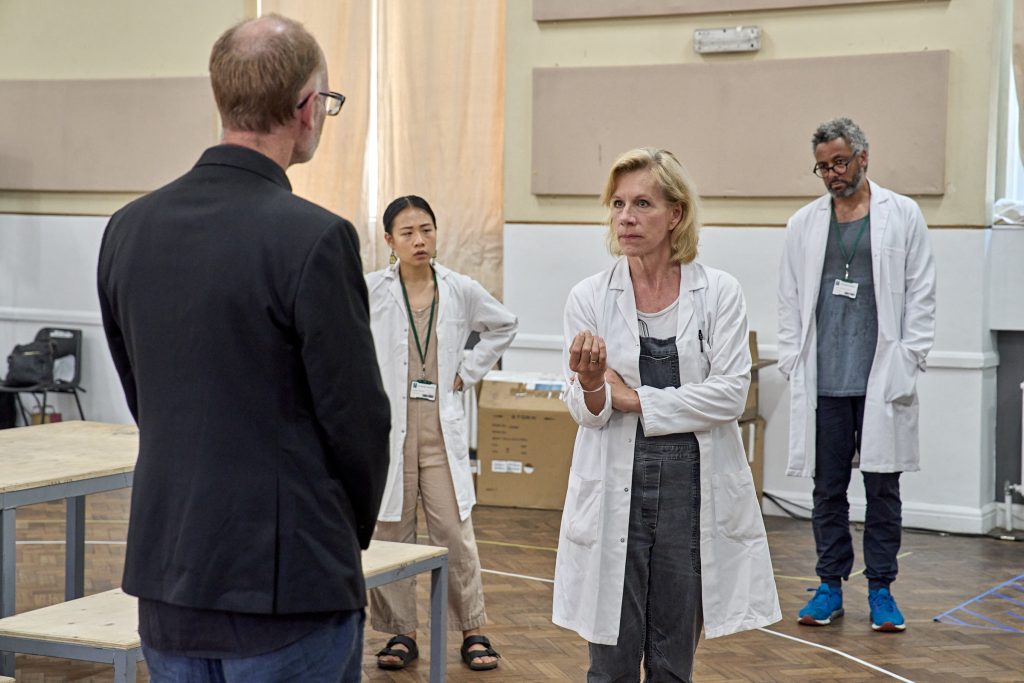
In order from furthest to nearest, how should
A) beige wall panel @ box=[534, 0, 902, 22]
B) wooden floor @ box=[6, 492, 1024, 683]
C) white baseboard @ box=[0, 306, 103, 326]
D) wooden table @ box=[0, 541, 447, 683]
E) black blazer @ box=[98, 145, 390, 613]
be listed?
white baseboard @ box=[0, 306, 103, 326], beige wall panel @ box=[534, 0, 902, 22], wooden floor @ box=[6, 492, 1024, 683], wooden table @ box=[0, 541, 447, 683], black blazer @ box=[98, 145, 390, 613]

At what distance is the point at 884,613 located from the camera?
178 inches

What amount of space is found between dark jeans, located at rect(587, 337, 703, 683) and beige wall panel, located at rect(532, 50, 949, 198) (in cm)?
432

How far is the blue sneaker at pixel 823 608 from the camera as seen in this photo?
4.58m

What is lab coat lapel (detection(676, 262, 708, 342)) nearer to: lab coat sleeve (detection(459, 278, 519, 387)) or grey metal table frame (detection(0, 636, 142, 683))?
grey metal table frame (detection(0, 636, 142, 683))

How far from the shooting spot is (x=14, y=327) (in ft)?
29.7

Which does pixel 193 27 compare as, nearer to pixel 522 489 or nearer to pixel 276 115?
pixel 522 489

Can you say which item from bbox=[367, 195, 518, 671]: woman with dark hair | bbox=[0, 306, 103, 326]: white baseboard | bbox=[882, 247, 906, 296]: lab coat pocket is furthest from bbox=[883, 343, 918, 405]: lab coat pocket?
bbox=[0, 306, 103, 326]: white baseboard

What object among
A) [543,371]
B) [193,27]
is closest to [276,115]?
[543,371]

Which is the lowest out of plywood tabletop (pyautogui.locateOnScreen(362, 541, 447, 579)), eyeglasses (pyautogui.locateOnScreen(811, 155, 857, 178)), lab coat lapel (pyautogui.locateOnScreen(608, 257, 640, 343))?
plywood tabletop (pyautogui.locateOnScreen(362, 541, 447, 579))

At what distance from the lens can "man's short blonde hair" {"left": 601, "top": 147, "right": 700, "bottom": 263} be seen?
2750 mm

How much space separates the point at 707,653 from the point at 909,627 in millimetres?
909

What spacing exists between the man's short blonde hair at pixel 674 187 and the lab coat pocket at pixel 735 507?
527mm

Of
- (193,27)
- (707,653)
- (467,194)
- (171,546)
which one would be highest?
(193,27)

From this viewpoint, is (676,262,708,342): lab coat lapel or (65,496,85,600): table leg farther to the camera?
(65,496,85,600): table leg
